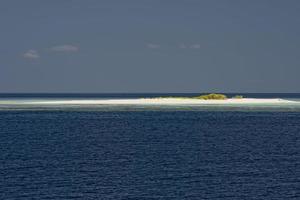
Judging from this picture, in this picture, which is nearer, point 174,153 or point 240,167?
point 240,167

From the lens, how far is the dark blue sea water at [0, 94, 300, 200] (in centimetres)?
3152

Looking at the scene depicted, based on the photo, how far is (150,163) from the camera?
134 ft

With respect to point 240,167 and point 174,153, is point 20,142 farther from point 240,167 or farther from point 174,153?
point 240,167

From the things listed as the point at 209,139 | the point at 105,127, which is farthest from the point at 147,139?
the point at 105,127

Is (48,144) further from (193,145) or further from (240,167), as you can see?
(240,167)

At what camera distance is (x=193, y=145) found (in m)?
52.8

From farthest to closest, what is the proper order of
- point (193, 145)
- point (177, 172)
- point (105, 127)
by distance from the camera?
point (105, 127) → point (193, 145) → point (177, 172)

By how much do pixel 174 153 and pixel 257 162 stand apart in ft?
24.9

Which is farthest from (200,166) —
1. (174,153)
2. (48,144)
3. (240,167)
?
(48,144)

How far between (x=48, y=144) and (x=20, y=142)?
309cm

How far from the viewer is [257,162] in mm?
41656

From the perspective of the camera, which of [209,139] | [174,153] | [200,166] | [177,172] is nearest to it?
[177,172]

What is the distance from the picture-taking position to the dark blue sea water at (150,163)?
31.5 m

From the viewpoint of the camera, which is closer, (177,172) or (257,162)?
(177,172)
